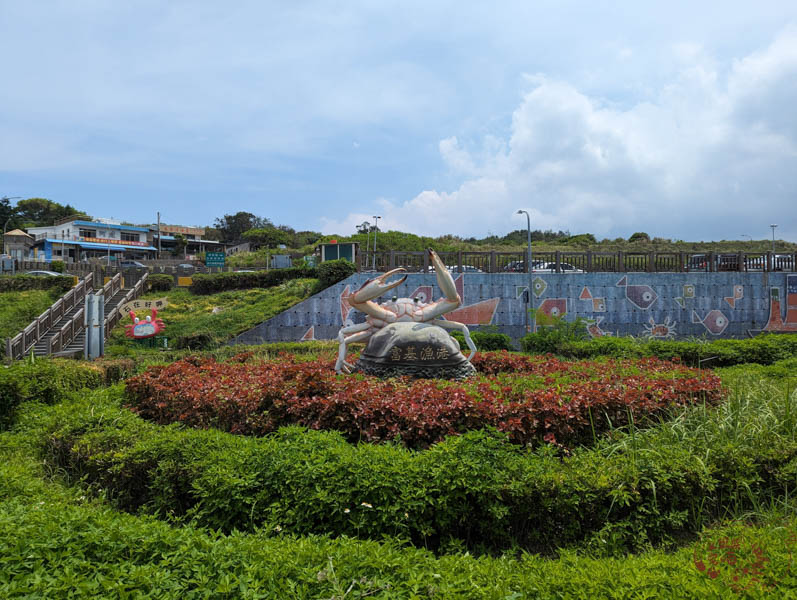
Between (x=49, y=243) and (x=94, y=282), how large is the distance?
30682mm

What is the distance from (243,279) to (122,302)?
560 centimetres

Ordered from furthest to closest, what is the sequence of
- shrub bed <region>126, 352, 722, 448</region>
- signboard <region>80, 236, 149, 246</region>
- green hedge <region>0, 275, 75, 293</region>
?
signboard <region>80, 236, 149, 246</region> → green hedge <region>0, 275, 75, 293</region> → shrub bed <region>126, 352, 722, 448</region>

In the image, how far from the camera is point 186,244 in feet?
198

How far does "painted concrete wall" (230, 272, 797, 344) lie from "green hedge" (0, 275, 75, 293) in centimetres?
1439

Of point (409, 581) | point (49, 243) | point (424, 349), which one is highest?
point (49, 243)

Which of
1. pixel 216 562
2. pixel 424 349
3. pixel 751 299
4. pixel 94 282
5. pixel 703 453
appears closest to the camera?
pixel 216 562

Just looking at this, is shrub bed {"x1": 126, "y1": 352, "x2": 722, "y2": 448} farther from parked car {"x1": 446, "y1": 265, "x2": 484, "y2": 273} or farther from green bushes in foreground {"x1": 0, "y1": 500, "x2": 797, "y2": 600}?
parked car {"x1": 446, "y1": 265, "x2": 484, "y2": 273}

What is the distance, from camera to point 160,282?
94.6 ft

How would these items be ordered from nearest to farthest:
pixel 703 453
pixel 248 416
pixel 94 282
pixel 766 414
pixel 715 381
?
pixel 703 453 < pixel 766 414 < pixel 248 416 < pixel 715 381 < pixel 94 282

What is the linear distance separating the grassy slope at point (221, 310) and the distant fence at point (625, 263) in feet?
13.3

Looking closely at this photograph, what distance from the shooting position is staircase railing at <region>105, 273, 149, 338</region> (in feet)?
74.4

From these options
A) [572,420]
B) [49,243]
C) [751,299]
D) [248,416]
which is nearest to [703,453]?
[572,420]

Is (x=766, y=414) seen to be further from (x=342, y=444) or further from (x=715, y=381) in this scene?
(x=342, y=444)

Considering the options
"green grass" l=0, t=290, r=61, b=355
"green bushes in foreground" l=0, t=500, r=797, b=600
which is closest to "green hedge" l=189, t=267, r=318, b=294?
"green grass" l=0, t=290, r=61, b=355
